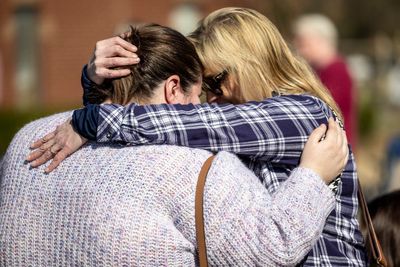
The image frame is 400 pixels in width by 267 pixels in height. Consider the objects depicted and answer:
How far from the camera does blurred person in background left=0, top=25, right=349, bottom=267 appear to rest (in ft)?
8.55

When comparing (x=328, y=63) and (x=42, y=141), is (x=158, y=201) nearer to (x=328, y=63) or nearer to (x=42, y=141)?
(x=42, y=141)

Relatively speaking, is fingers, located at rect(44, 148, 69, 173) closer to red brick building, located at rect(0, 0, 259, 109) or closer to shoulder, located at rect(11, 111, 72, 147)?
shoulder, located at rect(11, 111, 72, 147)

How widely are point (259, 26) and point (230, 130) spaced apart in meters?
0.50

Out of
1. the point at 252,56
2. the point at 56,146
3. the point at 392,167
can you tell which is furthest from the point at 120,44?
the point at 392,167

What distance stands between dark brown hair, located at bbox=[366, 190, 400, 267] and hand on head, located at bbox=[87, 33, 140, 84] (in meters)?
1.57

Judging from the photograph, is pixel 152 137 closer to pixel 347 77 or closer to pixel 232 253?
pixel 232 253

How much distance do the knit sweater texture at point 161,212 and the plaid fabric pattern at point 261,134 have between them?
60 millimetres

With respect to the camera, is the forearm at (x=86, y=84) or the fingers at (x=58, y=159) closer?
the fingers at (x=58, y=159)

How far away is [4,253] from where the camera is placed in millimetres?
2910

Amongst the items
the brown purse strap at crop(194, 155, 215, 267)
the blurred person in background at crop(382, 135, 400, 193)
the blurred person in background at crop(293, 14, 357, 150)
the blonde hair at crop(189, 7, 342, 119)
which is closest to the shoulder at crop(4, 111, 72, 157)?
the blonde hair at crop(189, 7, 342, 119)

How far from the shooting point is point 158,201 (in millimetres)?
2648

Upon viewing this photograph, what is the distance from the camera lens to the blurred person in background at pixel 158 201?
2607 mm

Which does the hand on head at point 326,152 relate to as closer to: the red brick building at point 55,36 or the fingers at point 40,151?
the fingers at point 40,151

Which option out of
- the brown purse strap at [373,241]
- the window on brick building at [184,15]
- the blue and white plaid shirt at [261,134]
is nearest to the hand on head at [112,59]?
the blue and white plaid shirt at [261,134]
